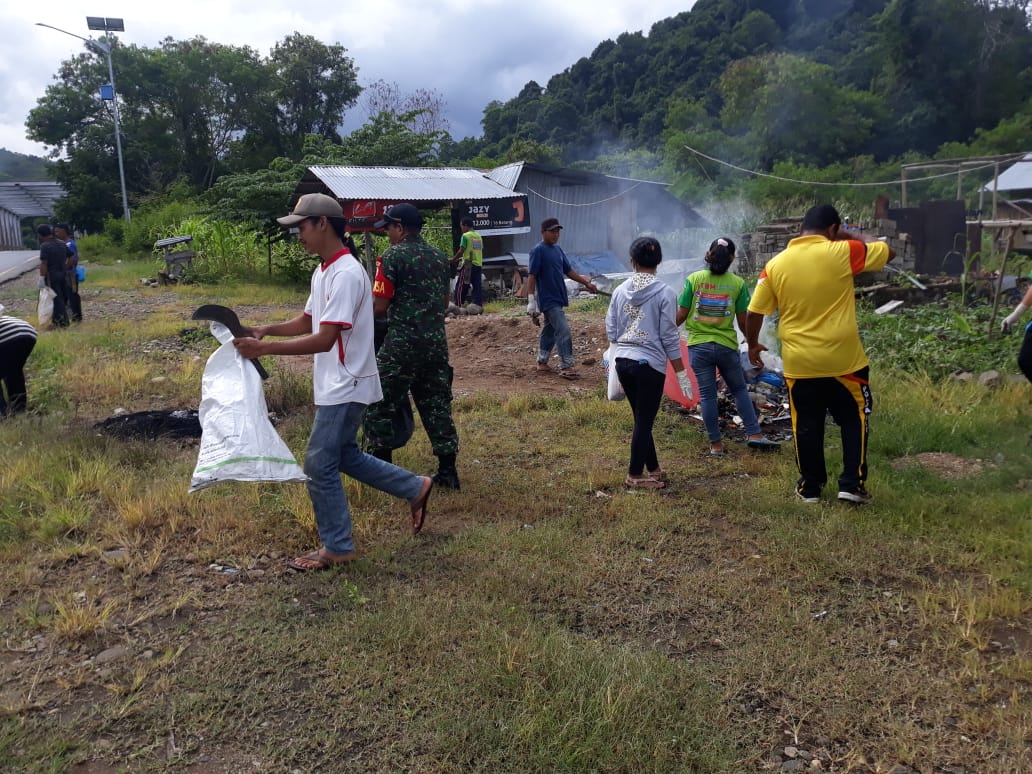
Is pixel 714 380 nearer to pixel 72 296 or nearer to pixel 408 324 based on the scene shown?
→ pixel 408 324

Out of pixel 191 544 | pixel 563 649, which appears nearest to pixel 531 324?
pixel 191 544

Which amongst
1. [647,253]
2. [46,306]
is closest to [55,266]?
[46,306]

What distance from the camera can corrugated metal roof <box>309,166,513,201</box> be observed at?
51.3ft

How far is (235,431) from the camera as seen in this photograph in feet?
11.3

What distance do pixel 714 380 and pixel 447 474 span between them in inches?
82.9

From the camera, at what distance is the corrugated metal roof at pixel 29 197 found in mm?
44531

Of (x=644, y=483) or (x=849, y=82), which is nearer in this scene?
(x=644, y=483)

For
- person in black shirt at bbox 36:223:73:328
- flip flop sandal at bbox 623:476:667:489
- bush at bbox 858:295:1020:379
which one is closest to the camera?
flip flop sandal at bbox 623:476:667:489

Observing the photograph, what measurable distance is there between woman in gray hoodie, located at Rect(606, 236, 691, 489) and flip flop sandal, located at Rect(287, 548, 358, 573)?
2.02m

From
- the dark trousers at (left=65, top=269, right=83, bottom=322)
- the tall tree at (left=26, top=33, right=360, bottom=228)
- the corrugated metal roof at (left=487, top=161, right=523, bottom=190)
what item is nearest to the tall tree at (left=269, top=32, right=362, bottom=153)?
the tall tree at (left=26, top=33, right=360, bottom=228)

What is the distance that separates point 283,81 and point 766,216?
98.1 feet

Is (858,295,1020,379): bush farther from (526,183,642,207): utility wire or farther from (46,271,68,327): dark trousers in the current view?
(46,271,68,327): dark trousers

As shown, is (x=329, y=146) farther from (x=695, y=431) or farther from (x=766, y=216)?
(x=695, y=431)

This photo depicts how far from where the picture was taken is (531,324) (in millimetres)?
10781
